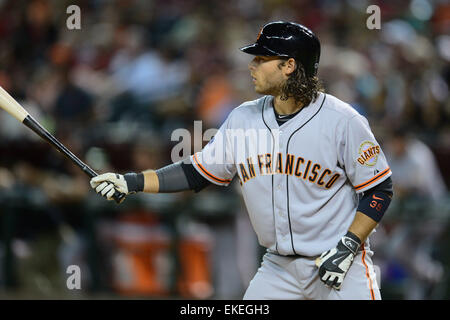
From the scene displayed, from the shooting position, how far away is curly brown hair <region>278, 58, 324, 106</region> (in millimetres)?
3896

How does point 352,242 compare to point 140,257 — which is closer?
point 352,242

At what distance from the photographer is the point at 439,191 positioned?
6.85 meters

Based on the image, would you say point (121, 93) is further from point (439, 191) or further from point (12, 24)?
point (439, 191)

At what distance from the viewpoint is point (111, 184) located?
12.9ft

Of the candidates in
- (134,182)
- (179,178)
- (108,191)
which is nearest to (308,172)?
(179,178)

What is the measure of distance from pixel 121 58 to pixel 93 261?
264 centimetres

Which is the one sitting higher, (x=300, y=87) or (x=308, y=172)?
(x=300, y=87)

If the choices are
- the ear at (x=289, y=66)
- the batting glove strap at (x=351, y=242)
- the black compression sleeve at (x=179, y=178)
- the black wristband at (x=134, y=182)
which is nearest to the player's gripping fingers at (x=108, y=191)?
the black wristband at (x=134, y=182)

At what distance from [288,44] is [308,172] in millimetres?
624

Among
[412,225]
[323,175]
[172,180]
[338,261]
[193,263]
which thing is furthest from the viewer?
[193,263]

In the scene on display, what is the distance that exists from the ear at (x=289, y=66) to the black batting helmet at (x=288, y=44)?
0.02 m

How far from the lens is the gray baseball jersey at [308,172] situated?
3.79 metres

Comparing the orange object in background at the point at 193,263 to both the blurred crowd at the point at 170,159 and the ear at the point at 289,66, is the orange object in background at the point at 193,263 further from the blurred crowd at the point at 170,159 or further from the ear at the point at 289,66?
the ear at the point at 289,66

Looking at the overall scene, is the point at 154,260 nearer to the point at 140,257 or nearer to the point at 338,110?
the point at 140,257
